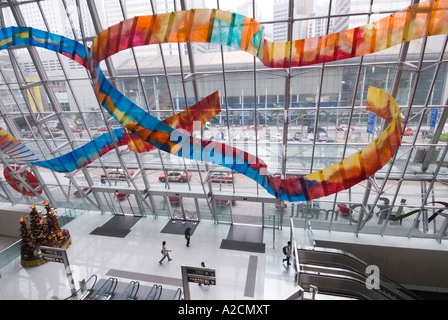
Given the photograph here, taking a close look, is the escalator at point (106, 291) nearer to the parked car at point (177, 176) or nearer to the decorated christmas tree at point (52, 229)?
the decorated christmas tree at point (52, 229)

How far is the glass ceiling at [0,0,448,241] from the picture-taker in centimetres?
881

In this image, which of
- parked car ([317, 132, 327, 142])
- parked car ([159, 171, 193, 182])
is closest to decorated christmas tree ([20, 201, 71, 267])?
parked car ([159, 171, 193, 182])

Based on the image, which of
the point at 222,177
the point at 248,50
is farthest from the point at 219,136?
the point at 248,50

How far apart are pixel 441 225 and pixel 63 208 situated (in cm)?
2032

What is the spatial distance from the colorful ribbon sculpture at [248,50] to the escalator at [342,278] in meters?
3.49

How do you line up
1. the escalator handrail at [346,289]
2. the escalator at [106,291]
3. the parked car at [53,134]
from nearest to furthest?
1. the escalator at [106,291]
2. the escalator handrail at [346,289]
3. the parked car at [53,134]

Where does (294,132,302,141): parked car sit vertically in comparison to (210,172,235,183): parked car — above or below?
above

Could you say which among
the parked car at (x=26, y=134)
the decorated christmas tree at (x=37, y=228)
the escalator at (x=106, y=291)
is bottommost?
the escalator at (x=106, y=291)

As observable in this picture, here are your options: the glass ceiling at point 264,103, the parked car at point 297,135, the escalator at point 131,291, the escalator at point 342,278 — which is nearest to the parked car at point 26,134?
the glass ceiling at point 264,103

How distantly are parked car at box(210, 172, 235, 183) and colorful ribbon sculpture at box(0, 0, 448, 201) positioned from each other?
3933 mm

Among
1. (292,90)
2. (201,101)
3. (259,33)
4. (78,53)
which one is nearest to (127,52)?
(78,53)

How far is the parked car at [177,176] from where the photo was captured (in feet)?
46.6

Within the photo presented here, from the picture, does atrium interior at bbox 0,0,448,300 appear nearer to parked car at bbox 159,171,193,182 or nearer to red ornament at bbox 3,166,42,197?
parked car at bbox 159,171,193,182

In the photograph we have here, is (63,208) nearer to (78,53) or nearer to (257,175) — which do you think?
(78,53)
